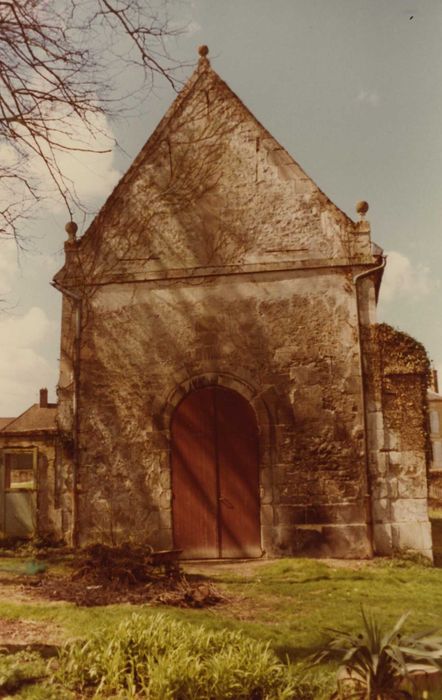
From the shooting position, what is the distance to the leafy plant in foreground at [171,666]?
3.80 meters

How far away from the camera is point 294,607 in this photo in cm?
670

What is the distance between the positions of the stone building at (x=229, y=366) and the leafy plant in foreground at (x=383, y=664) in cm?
615

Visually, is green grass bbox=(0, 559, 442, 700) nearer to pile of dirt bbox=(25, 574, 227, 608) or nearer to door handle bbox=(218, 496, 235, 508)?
pile of dirt bbox=(25, 574, 227, 608)

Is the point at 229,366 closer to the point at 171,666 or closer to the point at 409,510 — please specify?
the point at 409,510

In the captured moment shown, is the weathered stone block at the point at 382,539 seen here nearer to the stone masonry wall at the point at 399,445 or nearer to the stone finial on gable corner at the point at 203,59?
the stone masonry wall at the point at 399,445

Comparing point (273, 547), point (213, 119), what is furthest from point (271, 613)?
point (213, 119)

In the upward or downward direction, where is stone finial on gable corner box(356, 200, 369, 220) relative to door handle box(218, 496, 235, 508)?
upward

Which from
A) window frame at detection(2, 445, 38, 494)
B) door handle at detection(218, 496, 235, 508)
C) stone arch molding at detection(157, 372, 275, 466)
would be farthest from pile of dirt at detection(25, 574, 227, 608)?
window frame at detection(2, 445, 38, 494)

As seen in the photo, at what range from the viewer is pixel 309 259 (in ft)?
34.9

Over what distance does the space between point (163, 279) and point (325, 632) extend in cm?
699

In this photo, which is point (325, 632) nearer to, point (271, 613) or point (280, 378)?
point (271, 613)

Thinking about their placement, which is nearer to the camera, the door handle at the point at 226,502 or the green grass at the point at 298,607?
the green grass at the point at 298,607

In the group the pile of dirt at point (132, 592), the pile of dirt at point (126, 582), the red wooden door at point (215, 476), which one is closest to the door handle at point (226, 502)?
the red wooden door at point (215, 476)

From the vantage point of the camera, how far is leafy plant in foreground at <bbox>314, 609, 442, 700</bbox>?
3.51 meters
